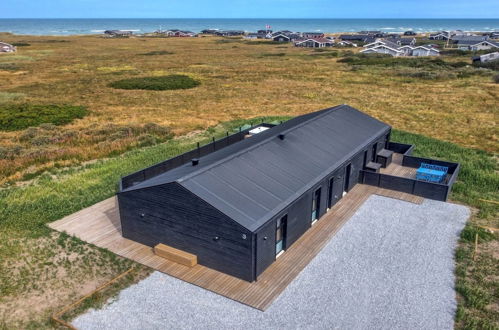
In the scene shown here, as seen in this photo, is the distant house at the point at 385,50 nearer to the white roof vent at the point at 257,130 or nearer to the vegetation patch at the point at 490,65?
the vegetation patch at the point at 490,65

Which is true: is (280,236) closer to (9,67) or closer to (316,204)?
(316,204)

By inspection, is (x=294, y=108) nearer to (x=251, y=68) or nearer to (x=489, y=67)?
(x=251, y=68)

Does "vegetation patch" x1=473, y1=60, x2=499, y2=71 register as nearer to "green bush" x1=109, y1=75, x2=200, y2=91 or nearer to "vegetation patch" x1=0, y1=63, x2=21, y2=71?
"green bush" x1=109, y1=75, x2=200, y2=91

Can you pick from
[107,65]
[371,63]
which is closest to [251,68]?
[371,63]

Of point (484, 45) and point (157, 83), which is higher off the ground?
point (484, 45)

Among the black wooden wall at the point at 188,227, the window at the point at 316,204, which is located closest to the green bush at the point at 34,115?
the black wooden wall at the point at 188,227

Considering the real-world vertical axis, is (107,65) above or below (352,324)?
above

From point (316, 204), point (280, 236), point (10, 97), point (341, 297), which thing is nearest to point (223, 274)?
point (280, 236)

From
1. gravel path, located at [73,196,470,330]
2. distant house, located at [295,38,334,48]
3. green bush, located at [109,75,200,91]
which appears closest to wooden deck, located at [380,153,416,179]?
gravel path, located at [73,196,470,330]
